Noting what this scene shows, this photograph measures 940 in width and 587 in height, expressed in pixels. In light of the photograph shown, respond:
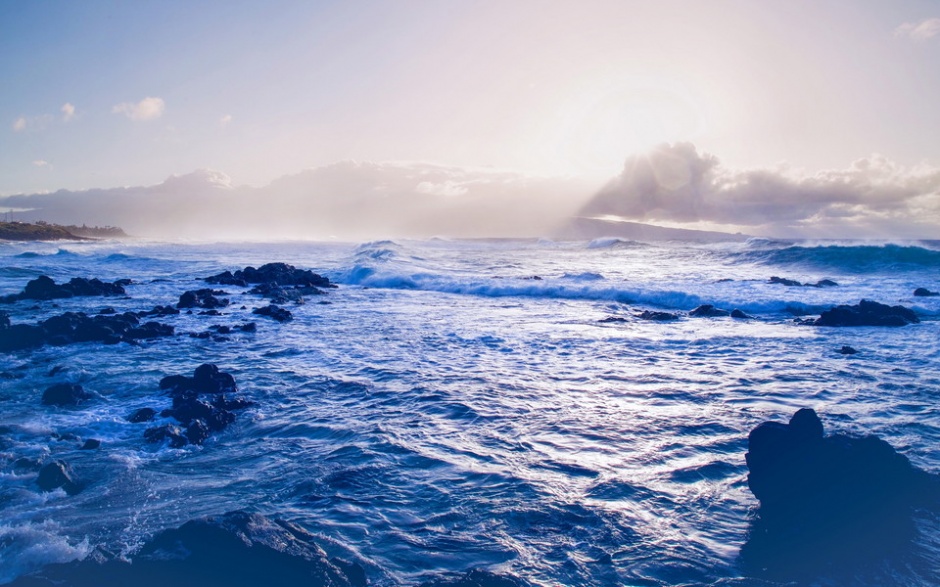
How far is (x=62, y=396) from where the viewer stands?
28.2 feet

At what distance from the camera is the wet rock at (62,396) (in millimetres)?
8539

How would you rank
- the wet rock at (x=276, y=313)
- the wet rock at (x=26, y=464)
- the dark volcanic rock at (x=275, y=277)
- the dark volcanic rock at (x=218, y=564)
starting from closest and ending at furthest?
the dark volcanic rock at (x=218, y=564) < the wet rock at (x=26, y=464) < the wet rock at (x=276, y=313) < the dark volcanic rock at (x=275, y=277)

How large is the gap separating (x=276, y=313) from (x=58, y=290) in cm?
1099

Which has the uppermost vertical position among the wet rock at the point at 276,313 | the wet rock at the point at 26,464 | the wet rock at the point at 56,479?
the wet rock at the point at 276,313

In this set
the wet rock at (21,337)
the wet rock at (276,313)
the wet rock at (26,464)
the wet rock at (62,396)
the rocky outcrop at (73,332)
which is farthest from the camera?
the wet rock at (276,313)

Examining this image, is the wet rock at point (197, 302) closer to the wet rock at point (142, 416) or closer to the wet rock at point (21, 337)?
the wet rock at point (21, 337)

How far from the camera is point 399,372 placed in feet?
35.2

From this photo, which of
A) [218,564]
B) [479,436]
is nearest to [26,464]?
[218,564]

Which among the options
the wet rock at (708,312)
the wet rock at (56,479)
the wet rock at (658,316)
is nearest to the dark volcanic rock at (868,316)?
the wet rock at (708,312)

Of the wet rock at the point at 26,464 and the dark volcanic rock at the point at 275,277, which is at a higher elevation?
the dark volcanic rock at the point at 275,277

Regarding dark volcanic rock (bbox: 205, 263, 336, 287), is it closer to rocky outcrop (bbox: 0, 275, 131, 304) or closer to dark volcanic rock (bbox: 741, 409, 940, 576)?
rocky outcrop (bbox: 0, 275, 131, 304)

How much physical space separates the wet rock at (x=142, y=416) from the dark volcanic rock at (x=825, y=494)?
7.70m

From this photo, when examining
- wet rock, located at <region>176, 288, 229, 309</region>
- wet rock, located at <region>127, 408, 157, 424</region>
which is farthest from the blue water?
wet rock, located at <region>176, 288, 229, 309</region>

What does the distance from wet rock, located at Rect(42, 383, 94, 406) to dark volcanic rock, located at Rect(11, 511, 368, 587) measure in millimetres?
5366
